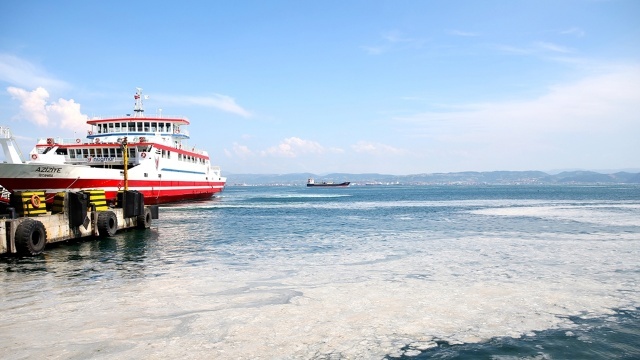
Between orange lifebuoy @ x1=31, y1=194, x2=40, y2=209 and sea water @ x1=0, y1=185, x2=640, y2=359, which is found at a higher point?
orange lifebuoy @ x1=31, y1=194, x2=40, y2=209

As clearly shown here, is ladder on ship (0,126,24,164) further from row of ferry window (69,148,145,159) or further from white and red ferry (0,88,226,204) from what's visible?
row of ferry window (69,148,145,159)

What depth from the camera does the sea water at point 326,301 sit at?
8.23 metres

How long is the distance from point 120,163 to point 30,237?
29.8 m

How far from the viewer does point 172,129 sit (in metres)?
61.9

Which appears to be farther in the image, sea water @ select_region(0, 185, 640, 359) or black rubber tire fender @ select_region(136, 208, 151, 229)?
black rubber tire fender @ select_region(136, 208, 151, 229)

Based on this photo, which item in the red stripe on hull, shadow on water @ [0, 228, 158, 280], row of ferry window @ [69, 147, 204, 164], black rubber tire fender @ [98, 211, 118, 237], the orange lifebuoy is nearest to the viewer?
shadow on water @ [0, 228, 158, 280]

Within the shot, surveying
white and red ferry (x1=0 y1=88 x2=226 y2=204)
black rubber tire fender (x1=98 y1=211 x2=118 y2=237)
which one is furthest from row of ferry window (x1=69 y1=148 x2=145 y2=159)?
black rubber tire fender (x1=98 y1=211 x2=118 y2=237)

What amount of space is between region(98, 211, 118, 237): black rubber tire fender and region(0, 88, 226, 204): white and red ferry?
8637 mm

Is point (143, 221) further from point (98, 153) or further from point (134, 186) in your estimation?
point (98, 153)

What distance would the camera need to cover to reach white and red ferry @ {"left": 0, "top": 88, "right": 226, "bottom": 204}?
37281 millimetres

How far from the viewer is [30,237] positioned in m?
19.0

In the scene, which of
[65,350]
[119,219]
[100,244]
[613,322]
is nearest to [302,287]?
[65,350]

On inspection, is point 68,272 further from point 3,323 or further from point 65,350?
point 65,350

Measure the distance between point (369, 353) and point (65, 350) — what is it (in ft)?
17.9
